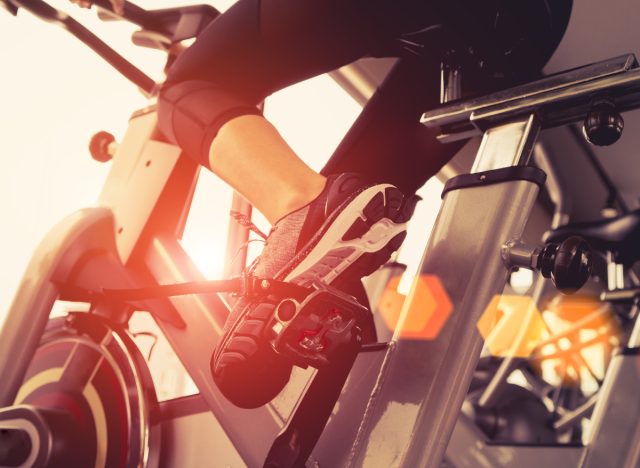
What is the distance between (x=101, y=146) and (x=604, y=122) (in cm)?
117

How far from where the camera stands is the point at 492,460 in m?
1.07

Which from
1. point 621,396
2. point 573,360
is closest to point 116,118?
point 621,396

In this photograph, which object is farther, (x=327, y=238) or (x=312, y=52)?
(x=312, y=52)

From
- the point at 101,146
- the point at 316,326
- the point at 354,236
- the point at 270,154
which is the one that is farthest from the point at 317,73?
the point at 101,146

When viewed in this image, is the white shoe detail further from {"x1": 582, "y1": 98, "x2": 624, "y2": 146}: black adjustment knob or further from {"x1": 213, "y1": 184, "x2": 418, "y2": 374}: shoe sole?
{"x1": 582, "y1": 98, "x2": 624, "y2": 146}: black adjustment knob

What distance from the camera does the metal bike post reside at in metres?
0.59

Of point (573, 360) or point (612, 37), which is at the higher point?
point (612, 37)

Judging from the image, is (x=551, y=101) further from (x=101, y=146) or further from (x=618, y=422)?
(x=101, y=146)

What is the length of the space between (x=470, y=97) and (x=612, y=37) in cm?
209

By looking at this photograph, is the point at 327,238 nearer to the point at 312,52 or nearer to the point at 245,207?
the point at 312,52

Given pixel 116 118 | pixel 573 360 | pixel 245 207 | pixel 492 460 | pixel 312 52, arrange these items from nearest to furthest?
1. pixel 312 52
2. pixel 492 460
3. pixel 245 207
4. pixel 116 118
5. pixel 573 360

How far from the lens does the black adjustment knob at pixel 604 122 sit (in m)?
0.59

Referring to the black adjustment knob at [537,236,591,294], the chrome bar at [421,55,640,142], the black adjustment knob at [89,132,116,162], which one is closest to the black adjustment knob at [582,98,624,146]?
the chrome bar at [421,55,640,142]

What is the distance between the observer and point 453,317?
0.62 meters
